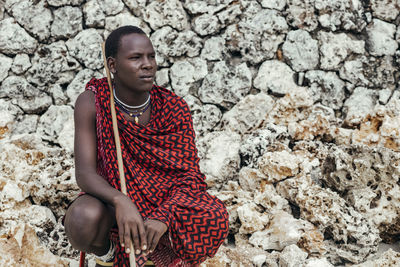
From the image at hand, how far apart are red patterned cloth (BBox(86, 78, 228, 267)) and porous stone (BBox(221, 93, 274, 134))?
4.24 feet

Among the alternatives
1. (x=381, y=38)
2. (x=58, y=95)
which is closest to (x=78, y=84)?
(x=58, y=95)

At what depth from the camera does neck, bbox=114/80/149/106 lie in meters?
2.48

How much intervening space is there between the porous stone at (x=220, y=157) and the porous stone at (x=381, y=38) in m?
1.36

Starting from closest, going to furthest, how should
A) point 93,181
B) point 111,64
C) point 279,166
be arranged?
1. point 93,181
2. point 111,64
3. point 279,166

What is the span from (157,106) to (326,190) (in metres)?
1.27

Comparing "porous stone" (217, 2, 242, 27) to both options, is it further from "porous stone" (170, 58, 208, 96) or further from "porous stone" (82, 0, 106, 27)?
"porous stone" (82, 0, 106, 27)

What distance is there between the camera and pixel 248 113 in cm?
379

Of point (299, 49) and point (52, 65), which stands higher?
point (52, 65)

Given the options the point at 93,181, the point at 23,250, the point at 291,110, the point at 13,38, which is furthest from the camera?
the point at 13,38

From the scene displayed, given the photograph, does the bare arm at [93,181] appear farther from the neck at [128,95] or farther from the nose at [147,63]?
the nose at [147,63]

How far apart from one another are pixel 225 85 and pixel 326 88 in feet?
2.69

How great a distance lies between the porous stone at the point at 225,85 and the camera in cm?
385

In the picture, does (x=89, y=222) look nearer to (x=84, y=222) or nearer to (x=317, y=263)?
(x=84, y=222)

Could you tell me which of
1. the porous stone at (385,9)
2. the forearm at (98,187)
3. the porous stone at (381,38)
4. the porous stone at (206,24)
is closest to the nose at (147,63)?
the forearm at (98,187)
